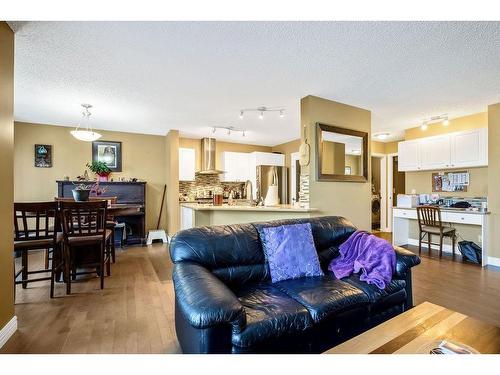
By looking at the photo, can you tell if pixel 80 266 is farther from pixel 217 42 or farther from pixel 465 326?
pixel 465 326

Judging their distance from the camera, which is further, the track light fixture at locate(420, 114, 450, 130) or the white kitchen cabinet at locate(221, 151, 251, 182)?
the white kitchen cabinet at locate(221, 151, 251, 182)

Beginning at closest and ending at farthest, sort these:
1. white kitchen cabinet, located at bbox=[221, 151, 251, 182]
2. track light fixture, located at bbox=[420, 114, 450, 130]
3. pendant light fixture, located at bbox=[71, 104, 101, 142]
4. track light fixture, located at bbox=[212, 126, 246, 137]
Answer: pendant light fixture, located at bbox=[71, 104, 101, 142], track light fixture, located at bbox=[420, 114, 450, 130], track light fixture, located at bbox=[212, 126, 246, 137], white kitchen cabinet, located at bbox=[221, 151, 251, 182]

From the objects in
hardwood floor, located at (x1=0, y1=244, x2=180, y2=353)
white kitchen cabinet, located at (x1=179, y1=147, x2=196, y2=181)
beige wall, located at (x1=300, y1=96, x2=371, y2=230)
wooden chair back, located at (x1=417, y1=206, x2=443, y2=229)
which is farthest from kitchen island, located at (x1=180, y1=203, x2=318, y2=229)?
wooden chair back, located at (x1=417, y1=206, x2=443, y2=229)

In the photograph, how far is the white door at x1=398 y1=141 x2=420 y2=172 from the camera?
491 centimetres

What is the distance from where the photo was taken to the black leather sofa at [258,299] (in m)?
1.28

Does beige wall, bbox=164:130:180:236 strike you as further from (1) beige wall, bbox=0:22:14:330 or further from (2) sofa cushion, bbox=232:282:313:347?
(2) sofa cushion, bbox=232:282:313:347

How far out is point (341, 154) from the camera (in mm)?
3771

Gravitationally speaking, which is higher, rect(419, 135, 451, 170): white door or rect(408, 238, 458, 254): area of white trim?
rect(419, 135, 451, 170): white door

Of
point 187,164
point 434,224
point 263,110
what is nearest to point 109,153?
point 187,164

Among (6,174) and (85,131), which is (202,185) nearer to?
(85,131)

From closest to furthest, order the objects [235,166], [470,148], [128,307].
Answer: [128,307] → [470,148] → [235,166]

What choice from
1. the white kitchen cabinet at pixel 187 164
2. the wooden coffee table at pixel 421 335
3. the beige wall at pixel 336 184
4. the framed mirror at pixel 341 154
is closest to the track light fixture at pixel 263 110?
the beige wall at pixel 336 184

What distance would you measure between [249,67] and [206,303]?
231 cm

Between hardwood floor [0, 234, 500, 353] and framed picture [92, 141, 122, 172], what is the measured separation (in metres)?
2.53
